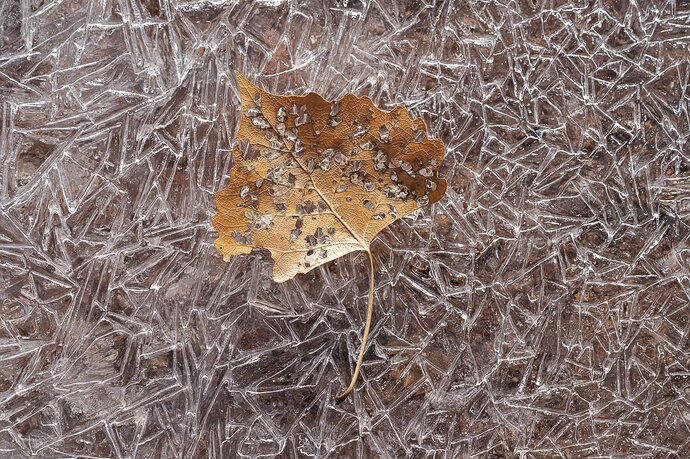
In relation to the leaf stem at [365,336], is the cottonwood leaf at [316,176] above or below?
above

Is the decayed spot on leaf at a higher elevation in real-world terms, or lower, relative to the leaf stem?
higher

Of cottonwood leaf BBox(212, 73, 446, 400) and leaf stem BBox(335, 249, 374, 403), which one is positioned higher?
cottonwood leaf BBox(212, 73, 446, 400)

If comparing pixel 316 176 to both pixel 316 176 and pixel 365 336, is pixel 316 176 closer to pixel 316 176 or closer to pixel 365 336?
pixel 316 176

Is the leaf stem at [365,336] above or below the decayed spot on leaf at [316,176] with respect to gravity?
below

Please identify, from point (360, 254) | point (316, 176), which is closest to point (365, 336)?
point (360, 254)
